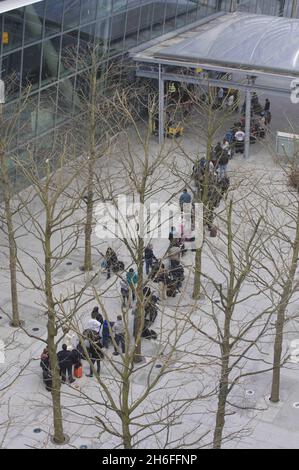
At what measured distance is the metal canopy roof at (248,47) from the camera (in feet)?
124

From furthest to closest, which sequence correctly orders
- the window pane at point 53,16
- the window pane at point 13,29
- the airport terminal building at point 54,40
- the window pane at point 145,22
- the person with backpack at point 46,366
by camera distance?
the window pane at point 145,22
the window pane at point 53,16
the airport terminal building at point 54,40
the window pane at point 13,29
the person with backpack at point 46,366

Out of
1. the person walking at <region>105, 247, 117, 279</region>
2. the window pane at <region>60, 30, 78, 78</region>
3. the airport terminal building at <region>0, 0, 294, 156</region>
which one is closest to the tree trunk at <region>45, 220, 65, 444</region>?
the person walking at <region>105, 247, 117, 279</region>

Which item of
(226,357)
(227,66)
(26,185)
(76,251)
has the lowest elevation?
(226,357)

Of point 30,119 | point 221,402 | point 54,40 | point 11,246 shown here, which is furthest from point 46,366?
point 54,40

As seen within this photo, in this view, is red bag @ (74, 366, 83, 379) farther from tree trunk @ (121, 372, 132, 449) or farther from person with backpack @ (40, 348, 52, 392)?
tree trunk @ (121, 372, 132, 449)

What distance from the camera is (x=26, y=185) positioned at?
3359 centimetres

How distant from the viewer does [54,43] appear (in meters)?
33.4

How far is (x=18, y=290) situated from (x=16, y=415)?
20.4ft

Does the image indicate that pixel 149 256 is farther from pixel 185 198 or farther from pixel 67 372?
pixel 67 372

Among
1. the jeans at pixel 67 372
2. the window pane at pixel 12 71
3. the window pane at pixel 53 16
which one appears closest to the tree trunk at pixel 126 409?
the jeans at pixel 67 372

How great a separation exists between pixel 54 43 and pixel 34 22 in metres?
1.65

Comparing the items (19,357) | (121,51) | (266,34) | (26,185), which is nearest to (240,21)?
(266,34)

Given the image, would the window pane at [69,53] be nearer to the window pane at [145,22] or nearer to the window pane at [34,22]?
the window pane at [34,22]

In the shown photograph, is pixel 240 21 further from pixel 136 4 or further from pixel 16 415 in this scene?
pixel 16 415
